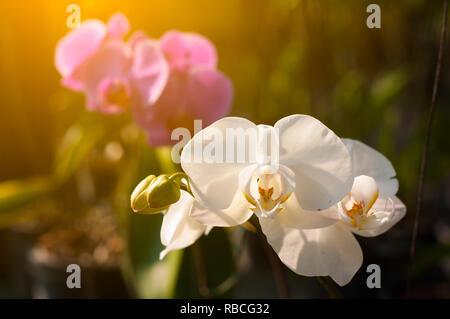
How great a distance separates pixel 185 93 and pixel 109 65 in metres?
0.07

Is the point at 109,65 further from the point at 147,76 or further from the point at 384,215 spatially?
the point at 384,215

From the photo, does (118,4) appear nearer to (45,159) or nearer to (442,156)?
(45,159)

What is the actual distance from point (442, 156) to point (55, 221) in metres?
0.70

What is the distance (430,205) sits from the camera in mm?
1009

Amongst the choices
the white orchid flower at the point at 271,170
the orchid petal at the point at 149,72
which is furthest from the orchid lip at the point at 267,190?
the orchid petal at the point at 149,72

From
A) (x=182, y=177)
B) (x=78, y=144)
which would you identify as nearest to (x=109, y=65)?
(x=182, y=177)

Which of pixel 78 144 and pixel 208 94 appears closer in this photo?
pixel 208 94

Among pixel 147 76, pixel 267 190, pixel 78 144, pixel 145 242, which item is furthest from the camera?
pixel 78 144

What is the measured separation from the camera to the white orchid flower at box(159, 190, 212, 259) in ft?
0.96

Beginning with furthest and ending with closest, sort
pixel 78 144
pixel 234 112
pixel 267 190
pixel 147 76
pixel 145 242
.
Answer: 1. pixel 234 112
2. pixel 78 144
3. pixel 145 242
4. pixel 147 76
5. pixel 267 190

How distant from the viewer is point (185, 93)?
1.42 ft

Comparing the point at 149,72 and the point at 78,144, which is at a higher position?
the point at 149,72

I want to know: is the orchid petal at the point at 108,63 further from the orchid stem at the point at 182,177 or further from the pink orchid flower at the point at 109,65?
the orchid stem at the point at 182,177

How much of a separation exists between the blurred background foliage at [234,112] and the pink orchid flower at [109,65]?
0.39ft
